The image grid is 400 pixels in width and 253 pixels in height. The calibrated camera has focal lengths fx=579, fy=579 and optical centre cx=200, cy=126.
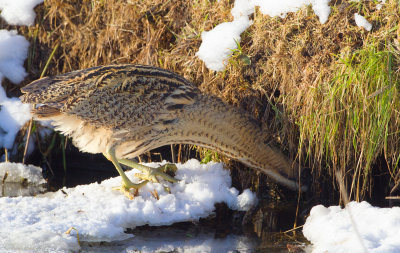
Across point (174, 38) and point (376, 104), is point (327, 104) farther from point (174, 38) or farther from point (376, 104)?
point (174, 38)

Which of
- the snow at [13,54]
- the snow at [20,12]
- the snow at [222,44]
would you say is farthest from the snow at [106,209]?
the snow at [20,12]

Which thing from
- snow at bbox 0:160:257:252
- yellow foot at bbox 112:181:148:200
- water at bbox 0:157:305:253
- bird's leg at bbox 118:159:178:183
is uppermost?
bird's leg at bbox 118:159:178:183

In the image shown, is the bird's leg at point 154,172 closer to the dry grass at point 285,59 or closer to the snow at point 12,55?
the dry grass at point 285,59

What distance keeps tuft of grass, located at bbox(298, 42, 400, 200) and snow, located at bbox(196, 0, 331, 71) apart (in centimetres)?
63

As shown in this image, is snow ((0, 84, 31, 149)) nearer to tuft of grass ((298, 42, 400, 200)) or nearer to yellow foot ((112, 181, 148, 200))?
yellow foot ((112, 181, 148, 200))

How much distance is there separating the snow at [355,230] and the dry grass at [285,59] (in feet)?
0.83

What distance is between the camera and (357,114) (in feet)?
11.1

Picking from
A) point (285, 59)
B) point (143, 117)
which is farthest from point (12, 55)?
point (285, 59)

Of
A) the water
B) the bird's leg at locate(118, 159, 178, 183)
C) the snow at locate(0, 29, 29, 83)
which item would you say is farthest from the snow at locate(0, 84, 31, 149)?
the water

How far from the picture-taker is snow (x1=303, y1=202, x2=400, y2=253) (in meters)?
2.84

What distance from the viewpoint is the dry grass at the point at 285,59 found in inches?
135

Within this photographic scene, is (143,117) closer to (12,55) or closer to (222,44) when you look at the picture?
(222,44)

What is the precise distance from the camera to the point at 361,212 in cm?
321

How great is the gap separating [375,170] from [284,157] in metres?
0.62
